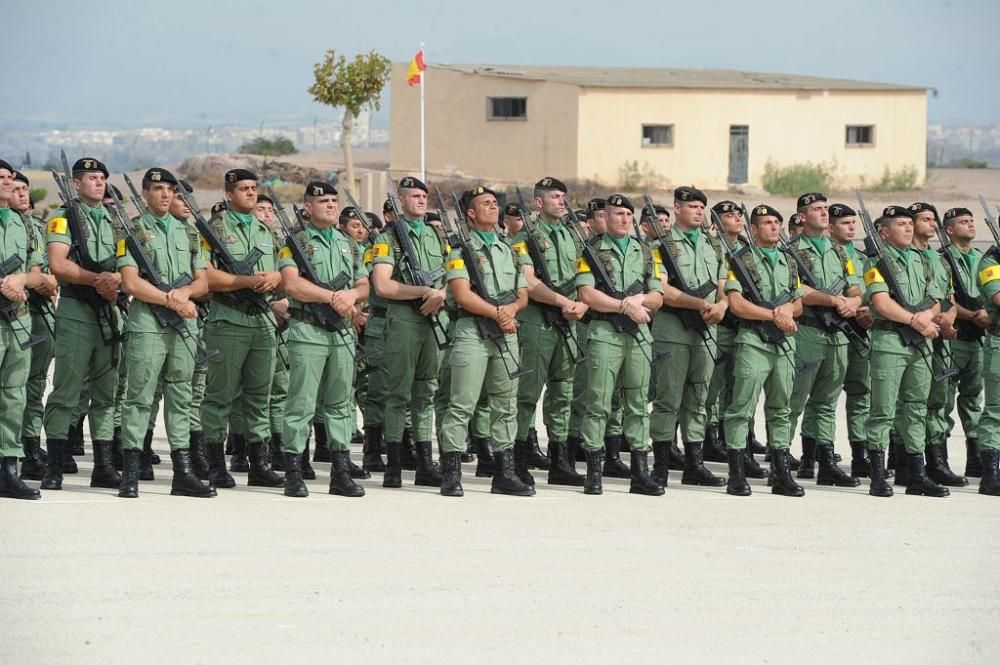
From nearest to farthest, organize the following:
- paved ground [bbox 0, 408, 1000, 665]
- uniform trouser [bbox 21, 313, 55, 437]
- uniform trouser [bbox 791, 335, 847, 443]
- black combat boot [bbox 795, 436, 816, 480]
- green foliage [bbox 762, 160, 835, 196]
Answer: paved ground [bbox 0, 408, 1000, 665], uniform trouser [bbox 21, 313, 55, 437], uniform trouser [bbox 791, 335, 847, 443], black combat boot [bbox 795, 436, 816, 480], green foliage [bbox 762, 160, 835, 196]

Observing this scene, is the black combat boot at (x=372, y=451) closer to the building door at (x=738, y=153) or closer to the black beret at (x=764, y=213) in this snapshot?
the black beret at (x=764, y=213)

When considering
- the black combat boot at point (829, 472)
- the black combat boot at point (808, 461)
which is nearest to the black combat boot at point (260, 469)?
the black combat boot at point (829, 472)

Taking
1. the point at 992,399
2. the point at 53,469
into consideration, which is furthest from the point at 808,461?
the point at 53,469

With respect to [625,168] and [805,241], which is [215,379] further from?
[625,168]

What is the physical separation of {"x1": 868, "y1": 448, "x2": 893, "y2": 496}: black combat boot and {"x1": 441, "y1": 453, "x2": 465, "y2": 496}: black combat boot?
8.53ft

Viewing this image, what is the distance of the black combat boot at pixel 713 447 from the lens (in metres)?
12.4

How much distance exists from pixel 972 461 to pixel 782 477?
203cm

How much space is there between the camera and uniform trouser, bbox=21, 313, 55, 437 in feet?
33.7

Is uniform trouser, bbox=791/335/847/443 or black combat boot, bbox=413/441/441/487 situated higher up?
uniform trouser, bbox=791/335/847/443

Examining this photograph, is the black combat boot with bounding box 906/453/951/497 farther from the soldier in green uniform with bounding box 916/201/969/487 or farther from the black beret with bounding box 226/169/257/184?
the black beret with bounding box 226/169/257/184

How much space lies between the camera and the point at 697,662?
641cm

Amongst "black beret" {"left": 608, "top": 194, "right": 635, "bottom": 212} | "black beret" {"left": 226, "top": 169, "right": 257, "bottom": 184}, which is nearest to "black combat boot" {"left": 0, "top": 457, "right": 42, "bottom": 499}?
"black beret" {"left": 226, "top": 169, "right": 257, "bottom": 184}

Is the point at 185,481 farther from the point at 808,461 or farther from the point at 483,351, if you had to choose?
the point at 808,461

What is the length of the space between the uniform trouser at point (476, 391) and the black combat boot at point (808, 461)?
2.48 m
